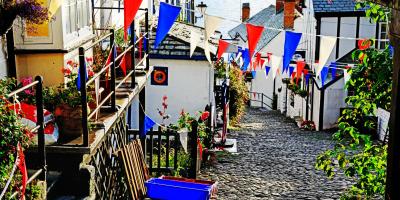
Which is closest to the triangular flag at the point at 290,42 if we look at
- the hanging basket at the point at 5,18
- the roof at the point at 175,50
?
the hanging basket at the point at 5,18

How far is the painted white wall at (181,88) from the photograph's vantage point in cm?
1838

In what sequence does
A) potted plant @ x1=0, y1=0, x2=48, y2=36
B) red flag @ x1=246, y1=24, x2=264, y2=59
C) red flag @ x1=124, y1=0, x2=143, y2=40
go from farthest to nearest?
1. red flag @ x1=246, y1=24, x2=264, y2=59
2. red flag @ x1=124, y1=0, x2=143, y2=40
3. potted plant @ x1=0, y1=0, x2=48, y2=36

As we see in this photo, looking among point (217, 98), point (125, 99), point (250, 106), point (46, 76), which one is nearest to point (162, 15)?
point (125, 99)

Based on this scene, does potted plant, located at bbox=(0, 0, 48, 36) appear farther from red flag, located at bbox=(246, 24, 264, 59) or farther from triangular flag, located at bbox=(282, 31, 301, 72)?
triangular flag, located at bbox=(282, 31, 301, 72)

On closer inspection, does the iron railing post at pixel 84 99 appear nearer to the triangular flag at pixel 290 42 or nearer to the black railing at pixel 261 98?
the triangular flag at pixel 290 42

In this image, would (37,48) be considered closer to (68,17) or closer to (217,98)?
(68,17)

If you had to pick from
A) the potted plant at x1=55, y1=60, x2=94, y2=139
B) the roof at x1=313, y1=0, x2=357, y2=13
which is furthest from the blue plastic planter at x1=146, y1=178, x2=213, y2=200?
the roof at x1=313, y1=0, x2=357, y2=13

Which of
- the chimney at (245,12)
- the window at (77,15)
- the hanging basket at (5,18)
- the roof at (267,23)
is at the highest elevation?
the chimney at (245,12)

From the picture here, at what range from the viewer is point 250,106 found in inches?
1661

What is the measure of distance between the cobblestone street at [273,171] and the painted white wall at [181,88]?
2390 millimetres

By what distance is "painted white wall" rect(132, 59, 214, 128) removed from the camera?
18375mm

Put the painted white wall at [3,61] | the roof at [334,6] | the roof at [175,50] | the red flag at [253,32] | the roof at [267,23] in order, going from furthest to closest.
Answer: the roof at [267,23] < the roof at [334,6] < the roof at [175,50] < the red flag at [253,32] < the painted white wall at [3,61]

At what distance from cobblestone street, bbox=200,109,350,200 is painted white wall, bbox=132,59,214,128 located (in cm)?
239

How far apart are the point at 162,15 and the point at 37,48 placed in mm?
3112
